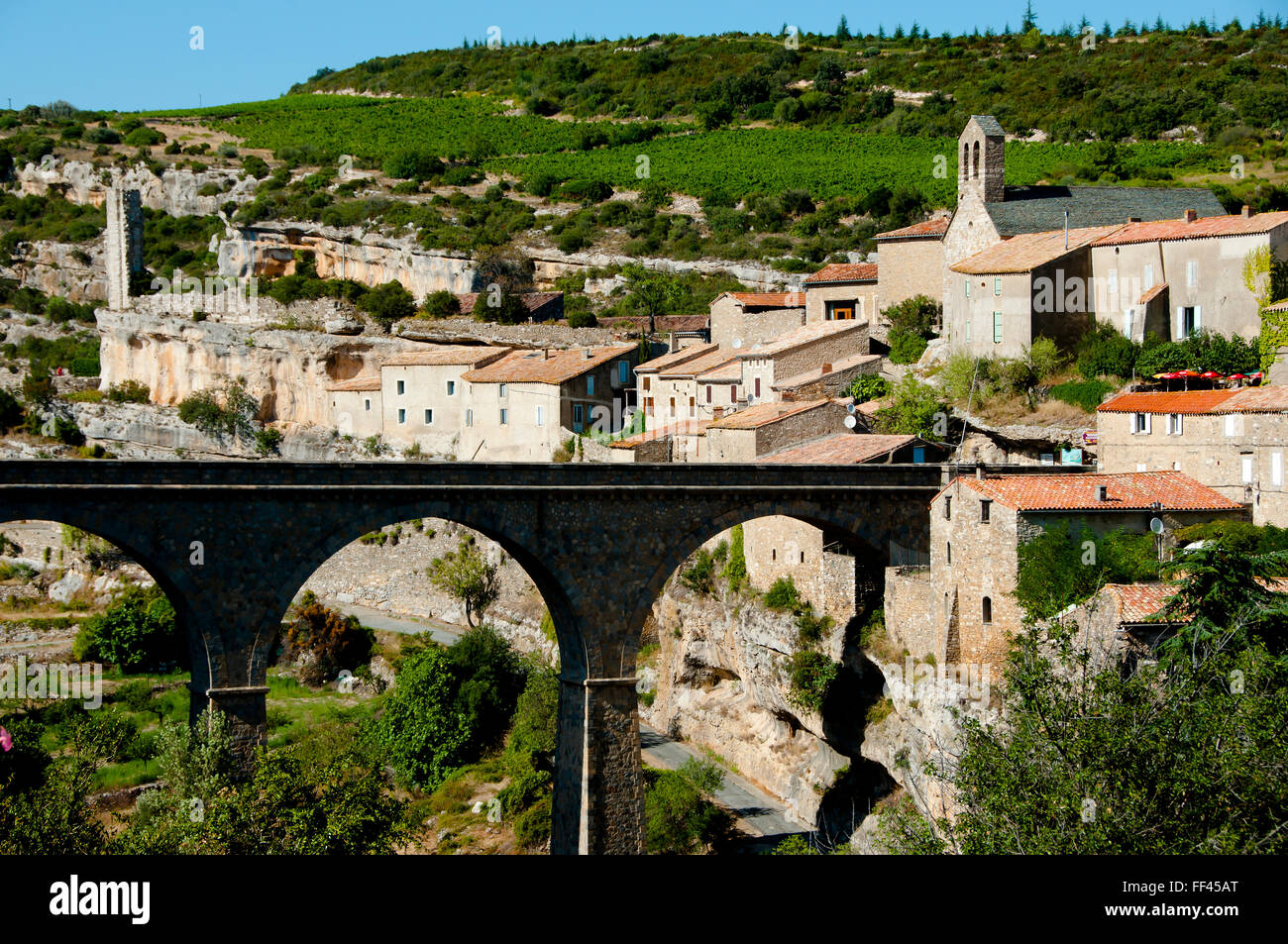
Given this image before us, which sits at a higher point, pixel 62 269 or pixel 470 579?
pixel 62 269

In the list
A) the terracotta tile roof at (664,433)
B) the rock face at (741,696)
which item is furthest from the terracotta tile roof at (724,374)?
the rock face at (741,696)

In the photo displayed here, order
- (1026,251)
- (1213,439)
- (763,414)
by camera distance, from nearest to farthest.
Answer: (1213,439)
(763,414)
(1026,251)

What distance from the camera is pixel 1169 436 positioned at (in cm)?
3067

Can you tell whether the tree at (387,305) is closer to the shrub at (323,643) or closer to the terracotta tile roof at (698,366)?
the terracotta tile roof at (698,366)

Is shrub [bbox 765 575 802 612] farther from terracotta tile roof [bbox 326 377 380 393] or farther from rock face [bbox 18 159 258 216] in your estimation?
rock face [bbox 18 159 258 216]

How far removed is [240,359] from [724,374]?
2734cm

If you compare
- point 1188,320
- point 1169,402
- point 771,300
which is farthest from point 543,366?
point 1169,402

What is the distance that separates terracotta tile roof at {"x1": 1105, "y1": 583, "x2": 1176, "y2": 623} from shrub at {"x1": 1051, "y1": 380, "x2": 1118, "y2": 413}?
12934 millimetres

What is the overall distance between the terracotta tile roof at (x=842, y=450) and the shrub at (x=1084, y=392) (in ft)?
20.0

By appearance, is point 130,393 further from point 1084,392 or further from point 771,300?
point 1084,392

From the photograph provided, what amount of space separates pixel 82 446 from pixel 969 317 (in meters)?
41.2

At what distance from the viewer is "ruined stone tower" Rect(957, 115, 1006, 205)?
45594 mm

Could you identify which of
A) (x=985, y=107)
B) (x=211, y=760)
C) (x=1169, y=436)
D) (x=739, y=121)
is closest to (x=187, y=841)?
(x=211, y=760)

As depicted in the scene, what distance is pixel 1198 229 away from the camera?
3797 centimetres
